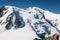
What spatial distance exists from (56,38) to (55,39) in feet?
0.92

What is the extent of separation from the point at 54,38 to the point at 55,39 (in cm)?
36

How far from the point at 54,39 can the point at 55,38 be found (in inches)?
6.7

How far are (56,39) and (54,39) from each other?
10.4 inches

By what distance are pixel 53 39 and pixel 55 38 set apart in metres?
0.32

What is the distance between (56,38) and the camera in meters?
25.9

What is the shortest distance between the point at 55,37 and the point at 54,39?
34 cm

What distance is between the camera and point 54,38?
26.1 meters

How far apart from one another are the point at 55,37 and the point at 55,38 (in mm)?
243

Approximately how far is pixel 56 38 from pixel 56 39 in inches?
9.5

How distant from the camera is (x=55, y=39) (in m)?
25.7

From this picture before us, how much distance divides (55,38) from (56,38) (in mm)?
151

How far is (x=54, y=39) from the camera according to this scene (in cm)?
2586

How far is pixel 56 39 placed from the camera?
1013 inches
